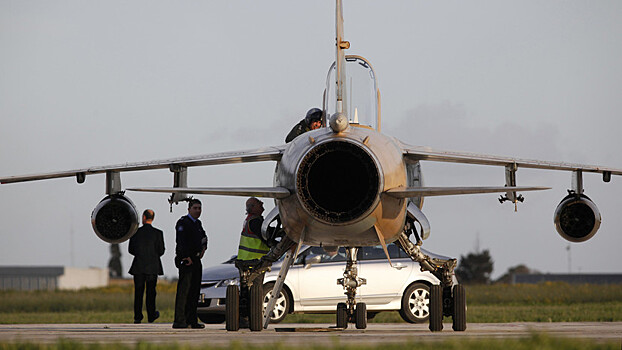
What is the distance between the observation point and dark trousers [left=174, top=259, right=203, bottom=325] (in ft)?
49.4

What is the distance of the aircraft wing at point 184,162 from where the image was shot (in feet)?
45.6

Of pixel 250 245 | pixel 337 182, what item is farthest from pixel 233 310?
pixel 337 182

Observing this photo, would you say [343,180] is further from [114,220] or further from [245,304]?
[114,220]

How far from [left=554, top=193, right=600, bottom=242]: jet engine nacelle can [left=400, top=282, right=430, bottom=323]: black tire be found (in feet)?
15.1

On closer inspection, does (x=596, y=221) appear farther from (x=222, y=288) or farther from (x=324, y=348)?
(x=324, y=348)

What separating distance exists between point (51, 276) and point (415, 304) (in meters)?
83.8

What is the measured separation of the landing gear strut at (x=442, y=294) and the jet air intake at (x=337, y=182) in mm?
1789

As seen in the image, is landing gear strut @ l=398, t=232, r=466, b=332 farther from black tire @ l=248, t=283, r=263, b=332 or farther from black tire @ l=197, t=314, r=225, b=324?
black tire @ l=197, t=314, r=225, b=324

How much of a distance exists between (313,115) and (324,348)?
7.85 metres

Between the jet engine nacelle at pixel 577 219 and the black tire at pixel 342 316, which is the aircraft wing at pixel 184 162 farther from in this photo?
the jet engine nacelle at pixel 577 219

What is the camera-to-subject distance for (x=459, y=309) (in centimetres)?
1279

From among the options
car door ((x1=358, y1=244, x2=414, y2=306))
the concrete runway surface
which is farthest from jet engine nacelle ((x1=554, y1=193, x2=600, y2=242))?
car door ((x1=358, y1=244, x2=414, y2=306))

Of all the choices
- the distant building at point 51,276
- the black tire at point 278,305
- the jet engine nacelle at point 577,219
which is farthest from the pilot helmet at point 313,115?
the distant building at point 51,276

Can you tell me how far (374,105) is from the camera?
545 inches
